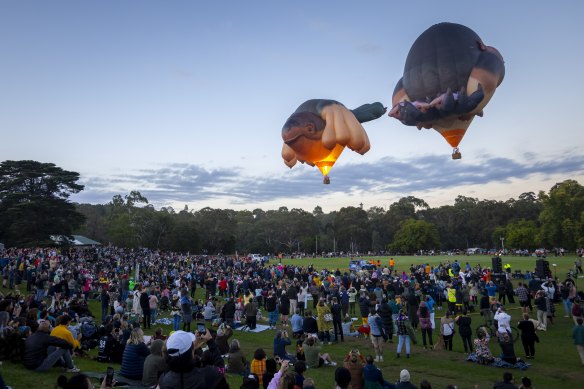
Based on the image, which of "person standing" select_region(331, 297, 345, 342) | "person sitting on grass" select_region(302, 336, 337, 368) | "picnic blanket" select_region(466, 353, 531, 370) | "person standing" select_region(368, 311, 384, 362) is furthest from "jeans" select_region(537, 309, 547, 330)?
"person sitting on grass" select_region(302, 336, 337, 368)

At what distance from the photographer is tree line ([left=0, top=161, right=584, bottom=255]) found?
5134 cm

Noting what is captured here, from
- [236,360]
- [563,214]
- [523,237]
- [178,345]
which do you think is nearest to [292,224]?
[523,237]

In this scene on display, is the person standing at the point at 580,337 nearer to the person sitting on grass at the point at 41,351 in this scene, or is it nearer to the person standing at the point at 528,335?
the person standing at the point at 528,335

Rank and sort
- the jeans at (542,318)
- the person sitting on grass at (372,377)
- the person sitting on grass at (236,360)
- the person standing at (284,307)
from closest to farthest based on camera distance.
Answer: the person sitting on grass at (372,377)
the person sitting on grass at (236,360)
the jeans at (542,318)
the person standing at (284,307)

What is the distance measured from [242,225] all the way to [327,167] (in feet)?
275

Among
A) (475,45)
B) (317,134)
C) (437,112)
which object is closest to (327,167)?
(317,134)

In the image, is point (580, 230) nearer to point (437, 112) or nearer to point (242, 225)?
point (437, 112)

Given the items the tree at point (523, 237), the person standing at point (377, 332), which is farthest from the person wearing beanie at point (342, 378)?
the tree at point (523, 237)

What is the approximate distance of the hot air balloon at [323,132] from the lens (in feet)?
47.1

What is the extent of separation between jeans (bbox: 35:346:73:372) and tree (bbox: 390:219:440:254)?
246 feet

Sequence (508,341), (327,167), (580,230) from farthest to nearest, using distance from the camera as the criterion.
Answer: (580,230) < (327,167) < (508,341)

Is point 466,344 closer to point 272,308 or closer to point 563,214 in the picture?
point 272,308

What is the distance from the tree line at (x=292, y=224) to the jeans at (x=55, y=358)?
46.2m

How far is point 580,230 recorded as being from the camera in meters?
58.6
